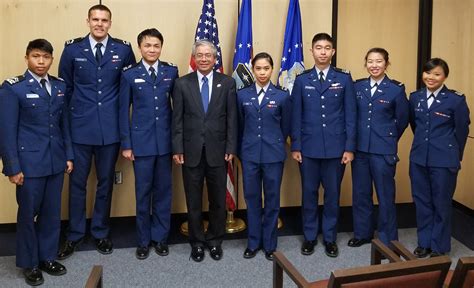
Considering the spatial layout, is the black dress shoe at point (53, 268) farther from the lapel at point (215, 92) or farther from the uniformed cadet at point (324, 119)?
the uniformed cadet at point (324, 119)

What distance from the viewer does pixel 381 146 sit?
156 inches

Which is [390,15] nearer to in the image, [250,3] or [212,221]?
[250,3]

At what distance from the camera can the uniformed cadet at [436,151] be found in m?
3.79

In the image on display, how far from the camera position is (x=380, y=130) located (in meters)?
3.95

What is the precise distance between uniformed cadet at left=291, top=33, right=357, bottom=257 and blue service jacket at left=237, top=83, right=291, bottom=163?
0.17 meters

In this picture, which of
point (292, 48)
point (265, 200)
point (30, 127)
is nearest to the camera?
point (30, 127)

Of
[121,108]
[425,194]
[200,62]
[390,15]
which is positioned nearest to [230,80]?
[200,62]

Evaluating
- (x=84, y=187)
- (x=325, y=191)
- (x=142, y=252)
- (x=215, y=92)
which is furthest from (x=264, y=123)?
(x=84, y=187)

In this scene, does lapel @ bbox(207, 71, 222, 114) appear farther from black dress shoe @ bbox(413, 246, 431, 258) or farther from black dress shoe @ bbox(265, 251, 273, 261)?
black dress shoe @ bbox(413, 246, 431, 258)

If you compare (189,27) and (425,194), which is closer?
(425,194)

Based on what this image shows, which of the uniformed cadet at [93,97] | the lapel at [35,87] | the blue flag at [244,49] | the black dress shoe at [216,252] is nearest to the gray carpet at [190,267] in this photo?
the black dress shoe at [216,252]

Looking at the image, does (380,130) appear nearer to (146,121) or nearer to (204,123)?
(204,123)

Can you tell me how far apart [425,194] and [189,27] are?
7.60ft

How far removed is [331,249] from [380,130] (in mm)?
942
